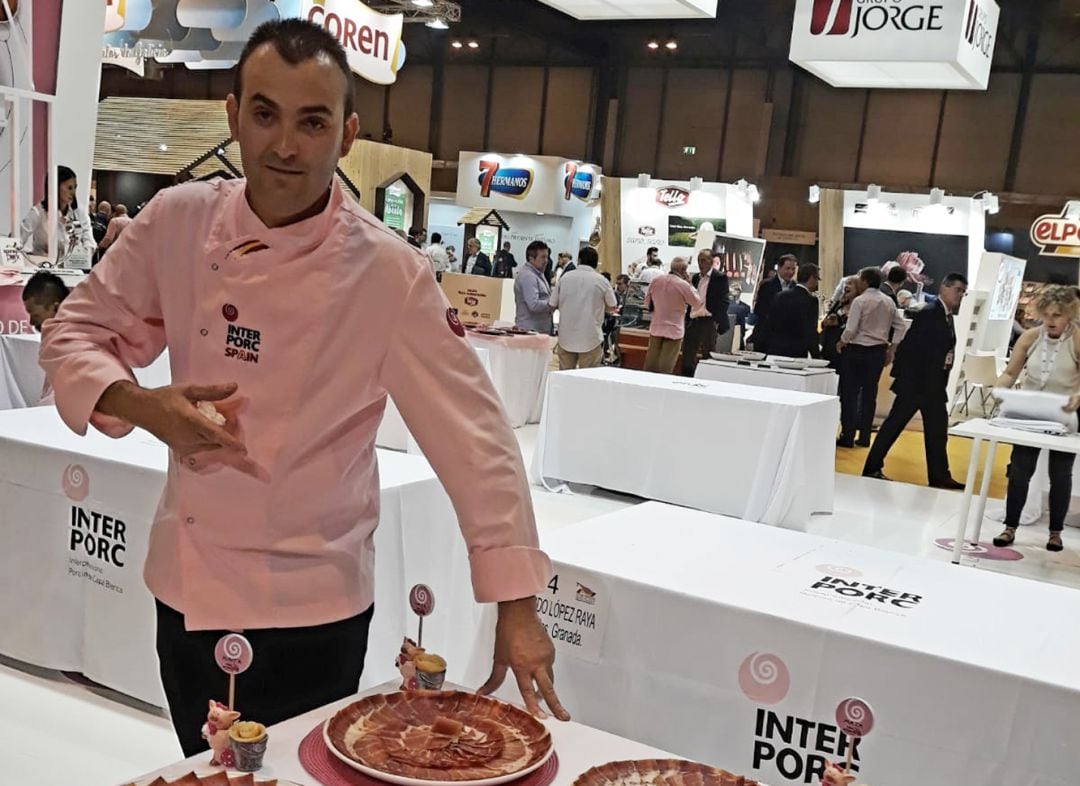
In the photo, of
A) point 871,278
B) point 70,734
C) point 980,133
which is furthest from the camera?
point 980,133

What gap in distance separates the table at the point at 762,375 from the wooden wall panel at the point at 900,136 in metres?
11.9

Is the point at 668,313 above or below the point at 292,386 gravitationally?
below

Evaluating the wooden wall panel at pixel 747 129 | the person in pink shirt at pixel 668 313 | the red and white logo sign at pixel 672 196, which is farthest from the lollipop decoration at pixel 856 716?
the wooden wall panel at pixel 747 129

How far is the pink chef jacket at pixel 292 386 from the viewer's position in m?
1.16

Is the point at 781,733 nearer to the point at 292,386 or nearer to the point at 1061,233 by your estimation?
the point at 292,386

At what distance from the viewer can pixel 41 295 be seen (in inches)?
180

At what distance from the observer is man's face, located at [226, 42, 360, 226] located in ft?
3.68

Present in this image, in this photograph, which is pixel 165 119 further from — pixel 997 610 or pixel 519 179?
pixel 997 610

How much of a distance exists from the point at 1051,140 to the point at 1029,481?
1315 centimetres

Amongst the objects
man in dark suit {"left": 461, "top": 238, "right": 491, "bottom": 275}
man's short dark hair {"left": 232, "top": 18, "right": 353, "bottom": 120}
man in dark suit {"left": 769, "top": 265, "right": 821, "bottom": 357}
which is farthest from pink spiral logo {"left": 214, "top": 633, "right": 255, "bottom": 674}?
man in dark suit {"left": 461, "top": 238, "right": 491, "bottom": 275}

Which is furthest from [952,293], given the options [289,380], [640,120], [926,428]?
[640,120]

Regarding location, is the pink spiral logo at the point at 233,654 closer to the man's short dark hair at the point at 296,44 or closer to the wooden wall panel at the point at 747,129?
the man's short dark hair at the point at 296,44

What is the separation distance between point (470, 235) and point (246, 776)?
18.1 metres

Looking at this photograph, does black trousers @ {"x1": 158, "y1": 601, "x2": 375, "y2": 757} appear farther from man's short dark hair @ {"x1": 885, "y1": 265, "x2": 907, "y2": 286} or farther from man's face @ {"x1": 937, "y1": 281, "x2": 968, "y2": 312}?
man's short dark hair @ {"x1": 885, "y1": 265, "x2": 907, "y2": 286}
